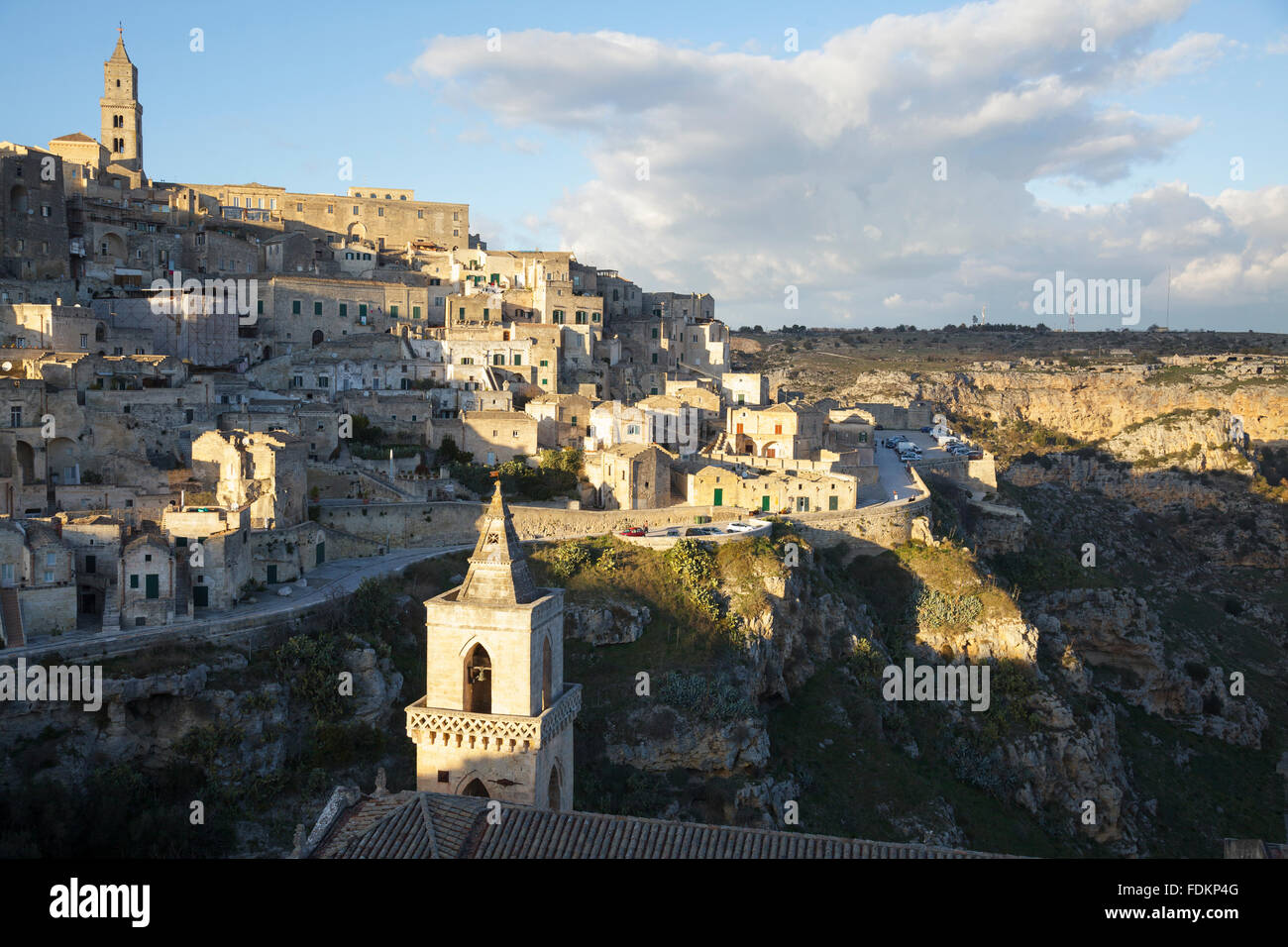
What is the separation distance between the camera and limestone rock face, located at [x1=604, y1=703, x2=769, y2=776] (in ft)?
115

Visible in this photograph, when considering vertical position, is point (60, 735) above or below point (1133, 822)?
above

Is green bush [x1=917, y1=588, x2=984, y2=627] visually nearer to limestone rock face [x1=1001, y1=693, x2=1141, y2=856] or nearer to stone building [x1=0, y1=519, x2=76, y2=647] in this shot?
limestone rock face [x1=1001, y1=693, x2=1141, y2=856]

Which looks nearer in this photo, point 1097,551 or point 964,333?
point 1097,551

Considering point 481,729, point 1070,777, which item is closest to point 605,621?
point 481,729

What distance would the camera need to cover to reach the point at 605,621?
38125mm

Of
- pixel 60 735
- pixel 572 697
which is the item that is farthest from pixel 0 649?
pixel 572 697

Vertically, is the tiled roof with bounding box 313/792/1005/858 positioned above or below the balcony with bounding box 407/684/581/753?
below

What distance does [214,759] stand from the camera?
29.5 m

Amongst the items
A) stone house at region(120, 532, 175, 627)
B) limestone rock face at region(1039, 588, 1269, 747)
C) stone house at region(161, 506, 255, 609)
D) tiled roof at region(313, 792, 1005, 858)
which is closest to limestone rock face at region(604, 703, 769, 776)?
stone house at region(161, 506, 255, 609)

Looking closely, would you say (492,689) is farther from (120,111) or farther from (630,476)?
(120,111)

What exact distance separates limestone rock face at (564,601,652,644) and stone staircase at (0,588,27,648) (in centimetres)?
1633
